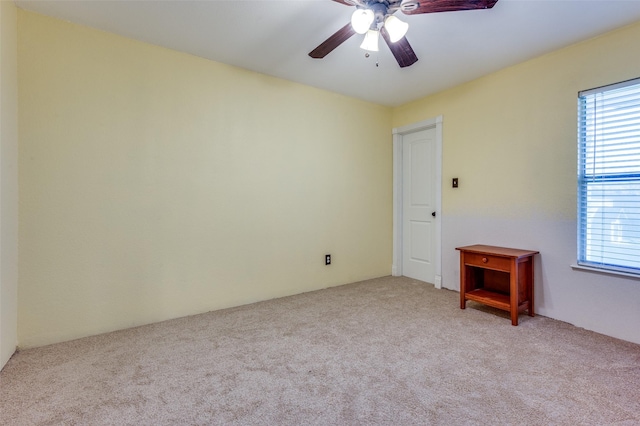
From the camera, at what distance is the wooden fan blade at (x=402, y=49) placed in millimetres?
1876

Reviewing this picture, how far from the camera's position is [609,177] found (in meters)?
2.31

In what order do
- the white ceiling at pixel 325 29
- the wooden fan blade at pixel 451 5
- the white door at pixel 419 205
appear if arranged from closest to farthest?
1. the wooden fan blade at pixel 451 5
2. the white ceiling at pixel 325 29
3. the white door at pixel 419 205

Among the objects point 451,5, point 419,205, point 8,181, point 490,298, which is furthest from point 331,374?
point 419,205

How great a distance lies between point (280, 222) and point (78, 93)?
196cm

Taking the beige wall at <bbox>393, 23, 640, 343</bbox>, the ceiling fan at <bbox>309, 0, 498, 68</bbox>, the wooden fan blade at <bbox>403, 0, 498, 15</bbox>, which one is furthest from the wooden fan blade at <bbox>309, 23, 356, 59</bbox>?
the beige wall at <bbox>393, 23, 640, 343</bbox>

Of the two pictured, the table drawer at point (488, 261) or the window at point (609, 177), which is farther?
the table drawer at point (488, 261)

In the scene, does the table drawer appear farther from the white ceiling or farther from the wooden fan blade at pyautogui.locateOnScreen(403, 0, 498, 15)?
the wooden fan blade at pyautogui.locateOnScreen(403, 0, 498, 15)

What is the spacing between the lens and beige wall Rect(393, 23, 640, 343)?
2.29 m

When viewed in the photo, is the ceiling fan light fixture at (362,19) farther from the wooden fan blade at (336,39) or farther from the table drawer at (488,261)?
the table drawer at (488,261)

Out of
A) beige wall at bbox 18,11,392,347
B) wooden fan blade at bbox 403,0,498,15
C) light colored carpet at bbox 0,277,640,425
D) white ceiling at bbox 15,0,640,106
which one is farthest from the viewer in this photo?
beige wall at bbox 18,11,392,347

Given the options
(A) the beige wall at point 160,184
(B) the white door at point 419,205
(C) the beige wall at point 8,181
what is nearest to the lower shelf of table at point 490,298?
(B) the white door at point 419,205

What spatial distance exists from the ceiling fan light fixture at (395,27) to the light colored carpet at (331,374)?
201 centimetres

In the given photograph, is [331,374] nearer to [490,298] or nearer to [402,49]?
[490,298]

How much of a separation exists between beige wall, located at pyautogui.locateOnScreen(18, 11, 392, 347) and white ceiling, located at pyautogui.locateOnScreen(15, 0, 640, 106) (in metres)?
0.23
